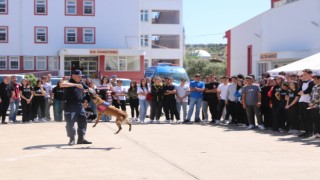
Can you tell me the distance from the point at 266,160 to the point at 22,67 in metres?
46.6

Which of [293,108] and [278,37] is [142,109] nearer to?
[293,108]

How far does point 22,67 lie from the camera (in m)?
55.3

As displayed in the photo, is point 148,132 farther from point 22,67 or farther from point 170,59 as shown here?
point 170,59

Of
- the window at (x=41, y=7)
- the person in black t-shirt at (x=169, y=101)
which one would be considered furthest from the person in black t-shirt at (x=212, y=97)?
the window at (x=41, y=7)

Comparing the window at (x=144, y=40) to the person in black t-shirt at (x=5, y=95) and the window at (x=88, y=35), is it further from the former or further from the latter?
the person in black t-shirt at (x=5, y=95)

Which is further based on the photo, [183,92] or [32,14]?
[32,14]

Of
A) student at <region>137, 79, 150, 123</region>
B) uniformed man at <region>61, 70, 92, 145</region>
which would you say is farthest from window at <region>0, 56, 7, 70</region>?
uniformed man at <region>61, 70, 92, 145</region>

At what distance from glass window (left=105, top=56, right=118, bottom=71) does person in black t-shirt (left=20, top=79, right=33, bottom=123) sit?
33982 millimetres

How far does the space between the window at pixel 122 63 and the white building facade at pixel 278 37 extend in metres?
10.3

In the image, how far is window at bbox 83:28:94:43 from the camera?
183ft

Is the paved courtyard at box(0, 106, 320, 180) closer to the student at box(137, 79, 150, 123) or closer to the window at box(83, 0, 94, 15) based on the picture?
the student at box(137, 79, 150, 123)

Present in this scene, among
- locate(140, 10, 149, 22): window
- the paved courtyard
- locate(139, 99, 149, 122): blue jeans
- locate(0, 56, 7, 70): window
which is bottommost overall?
the paved courtyard

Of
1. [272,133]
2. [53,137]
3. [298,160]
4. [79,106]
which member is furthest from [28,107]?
[298,160]

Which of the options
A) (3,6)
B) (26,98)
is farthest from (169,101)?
(3,6)
